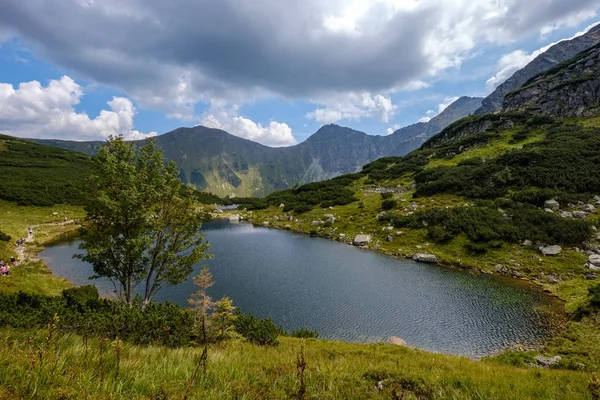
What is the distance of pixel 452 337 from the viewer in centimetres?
2250

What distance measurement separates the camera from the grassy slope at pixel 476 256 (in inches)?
800

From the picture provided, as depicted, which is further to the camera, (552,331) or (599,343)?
(552,331)

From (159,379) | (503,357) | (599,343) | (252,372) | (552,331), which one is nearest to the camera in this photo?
(159,379)

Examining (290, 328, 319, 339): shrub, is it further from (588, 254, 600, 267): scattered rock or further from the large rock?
(588, 254, 600, 267): scattered rock

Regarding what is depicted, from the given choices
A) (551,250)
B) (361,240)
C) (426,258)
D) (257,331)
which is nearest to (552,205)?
(551,250)

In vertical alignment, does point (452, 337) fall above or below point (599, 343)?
below

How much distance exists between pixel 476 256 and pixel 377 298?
20101 mm

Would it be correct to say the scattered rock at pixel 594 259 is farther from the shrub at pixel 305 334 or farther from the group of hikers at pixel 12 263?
the group of hikers at pixel 12 263

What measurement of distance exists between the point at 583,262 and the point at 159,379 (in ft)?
154

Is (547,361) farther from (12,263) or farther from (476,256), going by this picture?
(12,263)

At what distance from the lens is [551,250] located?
36.0 metres

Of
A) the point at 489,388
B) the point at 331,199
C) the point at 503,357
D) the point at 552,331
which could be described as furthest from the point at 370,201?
the point at 489,388

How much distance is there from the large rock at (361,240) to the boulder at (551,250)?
24690 millimetres

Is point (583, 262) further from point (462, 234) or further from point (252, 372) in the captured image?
point (252, 372)
